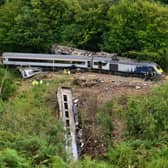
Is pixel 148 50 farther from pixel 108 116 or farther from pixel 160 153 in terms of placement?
pixel 160 153

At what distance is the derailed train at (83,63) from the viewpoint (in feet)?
78.8

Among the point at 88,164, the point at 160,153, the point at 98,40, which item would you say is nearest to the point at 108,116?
the point at 160,153

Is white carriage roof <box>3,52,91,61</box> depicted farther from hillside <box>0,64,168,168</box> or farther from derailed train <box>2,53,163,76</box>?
hillside <box>0,64,168,168</box>

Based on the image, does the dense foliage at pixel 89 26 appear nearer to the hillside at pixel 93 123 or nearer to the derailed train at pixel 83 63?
the derailed train at pixel 83 63

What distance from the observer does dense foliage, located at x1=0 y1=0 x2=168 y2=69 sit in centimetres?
2445

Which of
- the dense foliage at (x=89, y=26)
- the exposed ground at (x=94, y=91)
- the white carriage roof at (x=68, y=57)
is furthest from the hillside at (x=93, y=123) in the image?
the dense foliage at (x=89, y=26)

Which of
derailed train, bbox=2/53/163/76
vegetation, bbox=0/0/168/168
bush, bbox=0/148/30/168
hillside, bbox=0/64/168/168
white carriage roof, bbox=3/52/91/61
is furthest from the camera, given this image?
white carriage roof, bbox=3/52/91/61

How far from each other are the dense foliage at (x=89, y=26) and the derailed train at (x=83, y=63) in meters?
0.77

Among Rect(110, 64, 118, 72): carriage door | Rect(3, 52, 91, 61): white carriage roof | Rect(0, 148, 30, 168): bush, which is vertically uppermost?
Rect(0, 148, 30, 168): bush

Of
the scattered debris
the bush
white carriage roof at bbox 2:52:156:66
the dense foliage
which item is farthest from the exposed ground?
the bush

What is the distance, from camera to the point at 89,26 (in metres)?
25.8

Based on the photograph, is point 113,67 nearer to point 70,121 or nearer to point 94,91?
point 94,91

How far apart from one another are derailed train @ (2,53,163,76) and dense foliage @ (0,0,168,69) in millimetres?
767

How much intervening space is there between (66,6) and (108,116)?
9907 millimetres
